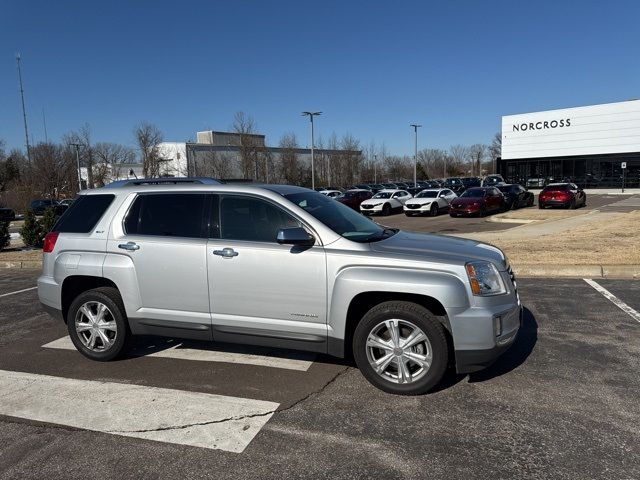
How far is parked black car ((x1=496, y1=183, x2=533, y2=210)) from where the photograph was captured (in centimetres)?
2922

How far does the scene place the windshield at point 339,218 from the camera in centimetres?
451

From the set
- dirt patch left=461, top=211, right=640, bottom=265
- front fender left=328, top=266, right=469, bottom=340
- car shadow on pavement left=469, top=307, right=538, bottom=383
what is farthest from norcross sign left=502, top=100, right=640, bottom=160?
front fender left=328, top=266, right=469, bottom=340

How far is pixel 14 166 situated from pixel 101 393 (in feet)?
256

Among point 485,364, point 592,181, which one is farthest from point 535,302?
point 592,181

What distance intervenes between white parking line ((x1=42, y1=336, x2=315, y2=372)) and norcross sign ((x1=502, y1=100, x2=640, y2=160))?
55.2 metres

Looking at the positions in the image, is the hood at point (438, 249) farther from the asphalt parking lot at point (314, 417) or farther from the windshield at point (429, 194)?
the windshield at point (429, 194)

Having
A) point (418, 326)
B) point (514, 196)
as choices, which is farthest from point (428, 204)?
point (418, 326)

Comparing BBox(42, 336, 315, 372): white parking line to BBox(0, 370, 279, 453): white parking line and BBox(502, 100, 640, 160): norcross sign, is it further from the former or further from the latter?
BBox(502, 100, 640, 160): norcross sign

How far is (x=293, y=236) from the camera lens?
4.17 metres

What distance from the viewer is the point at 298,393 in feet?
13.9

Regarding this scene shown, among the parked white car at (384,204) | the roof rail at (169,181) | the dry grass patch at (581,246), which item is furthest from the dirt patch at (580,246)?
the parked white car at (384,204)

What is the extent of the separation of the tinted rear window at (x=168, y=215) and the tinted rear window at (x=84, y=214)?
0.37 metres

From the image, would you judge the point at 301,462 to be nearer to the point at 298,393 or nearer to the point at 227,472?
the point at 227,472

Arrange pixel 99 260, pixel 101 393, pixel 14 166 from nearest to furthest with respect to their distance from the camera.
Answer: pixel 101 393, pixel 99 260, pixel 14 166
